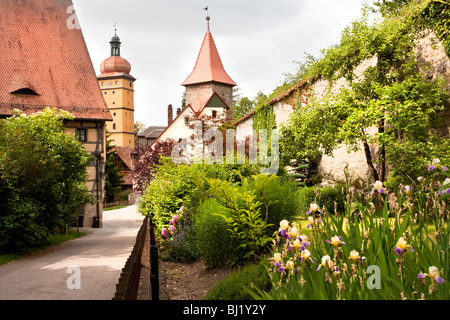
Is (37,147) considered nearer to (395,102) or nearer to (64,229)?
(64,229)

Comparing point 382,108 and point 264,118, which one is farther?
point 264,118

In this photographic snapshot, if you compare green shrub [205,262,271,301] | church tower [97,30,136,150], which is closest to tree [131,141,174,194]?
green shrub [205,262,271,301]

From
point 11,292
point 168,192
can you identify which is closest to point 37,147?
point 168,192

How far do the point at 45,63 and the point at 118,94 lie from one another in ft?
207

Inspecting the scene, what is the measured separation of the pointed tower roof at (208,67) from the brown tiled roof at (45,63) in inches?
1055

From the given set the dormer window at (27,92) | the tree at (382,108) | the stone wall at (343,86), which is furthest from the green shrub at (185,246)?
the dormer window at (27,92)

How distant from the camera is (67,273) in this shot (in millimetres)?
9664

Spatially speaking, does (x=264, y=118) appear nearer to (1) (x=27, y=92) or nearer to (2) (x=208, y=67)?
(1) (x=27, y=92)

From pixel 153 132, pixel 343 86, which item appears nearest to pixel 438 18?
pixel 343 86

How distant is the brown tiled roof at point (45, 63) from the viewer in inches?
855

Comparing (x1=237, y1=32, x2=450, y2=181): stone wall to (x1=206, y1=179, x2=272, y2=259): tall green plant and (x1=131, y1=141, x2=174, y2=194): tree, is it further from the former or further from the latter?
(x1=131, y1=141, x2=174, y2=194): tree

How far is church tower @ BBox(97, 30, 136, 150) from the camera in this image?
267 feet

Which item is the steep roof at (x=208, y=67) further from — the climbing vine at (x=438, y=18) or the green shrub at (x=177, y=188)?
the climbing vine at (x=438, y=18)

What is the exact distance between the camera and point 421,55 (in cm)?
979
